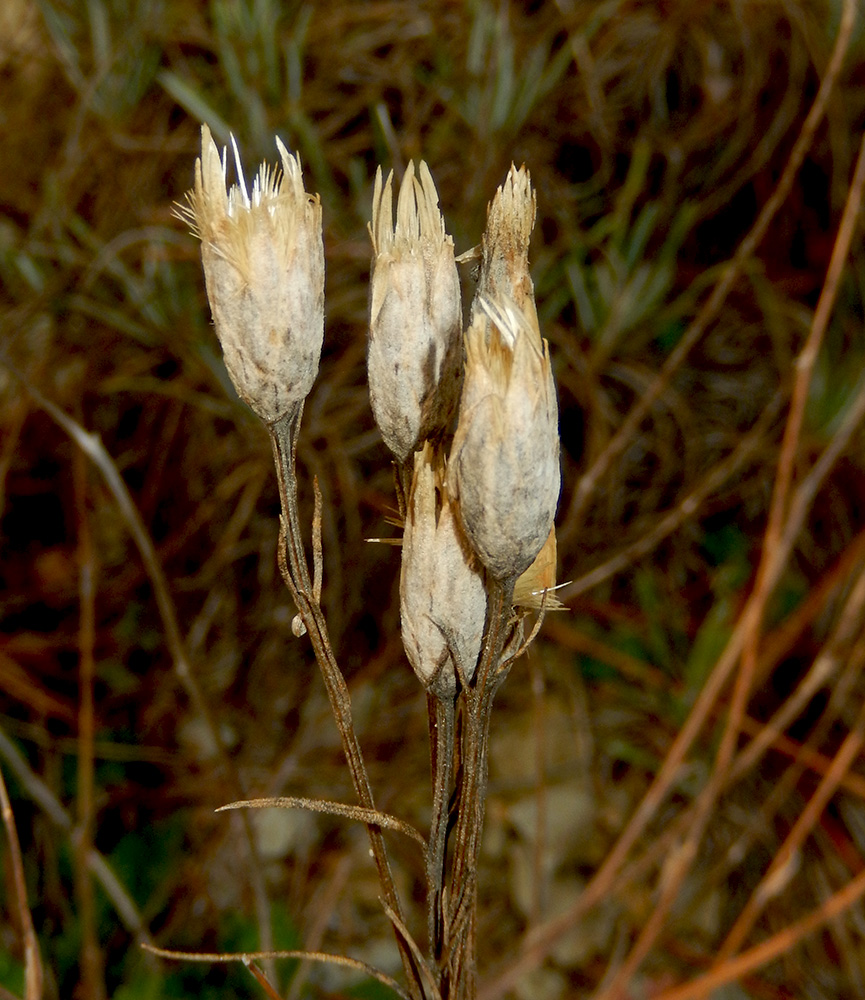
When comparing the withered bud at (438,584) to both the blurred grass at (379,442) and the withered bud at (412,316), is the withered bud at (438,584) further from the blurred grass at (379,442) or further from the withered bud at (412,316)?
the blurred grass at (379,442)

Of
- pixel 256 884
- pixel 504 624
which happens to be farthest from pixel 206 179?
pixel 256 884

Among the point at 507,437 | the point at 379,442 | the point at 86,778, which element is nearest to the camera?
the point at 507,437

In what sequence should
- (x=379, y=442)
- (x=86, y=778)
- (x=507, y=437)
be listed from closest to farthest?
(x=507, y=437), (x=86, y=778), (x=379, y=442)

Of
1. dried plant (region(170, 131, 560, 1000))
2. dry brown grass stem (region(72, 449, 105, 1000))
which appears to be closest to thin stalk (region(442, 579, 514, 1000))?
dried plant (region(170, 131, 560, 1000))

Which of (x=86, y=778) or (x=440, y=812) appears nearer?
(x=440, y=812)

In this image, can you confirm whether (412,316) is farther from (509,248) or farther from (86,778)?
(86,778)

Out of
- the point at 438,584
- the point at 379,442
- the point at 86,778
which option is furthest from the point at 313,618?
the point at 379,442
